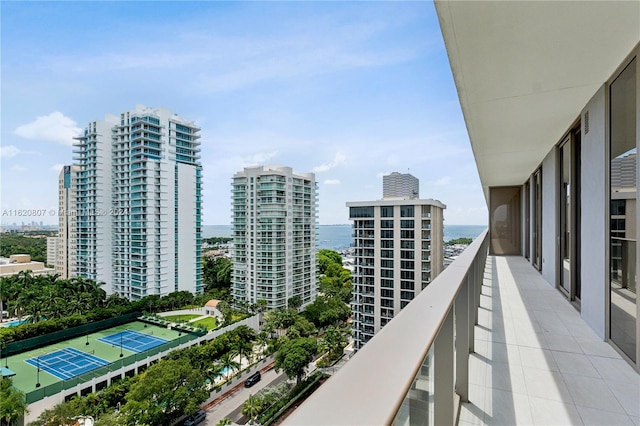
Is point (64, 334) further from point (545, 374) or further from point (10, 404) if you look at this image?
point (545, 374)

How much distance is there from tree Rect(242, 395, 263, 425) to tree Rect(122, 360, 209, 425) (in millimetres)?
2550

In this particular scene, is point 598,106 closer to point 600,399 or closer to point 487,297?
point 487,297

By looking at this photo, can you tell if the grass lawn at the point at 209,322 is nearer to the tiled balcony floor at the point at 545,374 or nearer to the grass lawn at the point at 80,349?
the grass lawn at the point at 80,349

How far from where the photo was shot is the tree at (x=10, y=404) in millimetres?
16734

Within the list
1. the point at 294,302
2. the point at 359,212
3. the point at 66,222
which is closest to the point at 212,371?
the point at 294,302

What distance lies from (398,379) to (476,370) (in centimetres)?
229

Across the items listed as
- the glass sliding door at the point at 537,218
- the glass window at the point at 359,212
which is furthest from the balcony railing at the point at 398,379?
the glass window at the point at 359,212

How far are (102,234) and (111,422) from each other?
24.7 metres

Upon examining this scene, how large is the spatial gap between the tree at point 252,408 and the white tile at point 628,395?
790 inches

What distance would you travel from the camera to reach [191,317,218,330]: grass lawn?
1109 inches

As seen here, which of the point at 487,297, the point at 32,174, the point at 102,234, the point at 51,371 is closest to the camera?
the point at 487,297

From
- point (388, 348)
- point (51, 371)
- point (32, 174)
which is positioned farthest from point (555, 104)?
point (32, 174)

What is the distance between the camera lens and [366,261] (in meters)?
25.0

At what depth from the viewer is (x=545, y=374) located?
7.78ft
